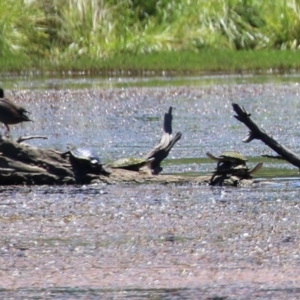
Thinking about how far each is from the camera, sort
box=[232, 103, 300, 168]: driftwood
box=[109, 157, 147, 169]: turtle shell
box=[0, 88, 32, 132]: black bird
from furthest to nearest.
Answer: box=[0, 88, 32, 132]: black bird < box=[109, 157, 147, 169]: turtle shell < box=[232, 103, 300, 168]: driftwood

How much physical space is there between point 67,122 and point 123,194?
583 centimetres

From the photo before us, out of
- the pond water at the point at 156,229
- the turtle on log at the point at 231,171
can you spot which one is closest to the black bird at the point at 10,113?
the pond water at the point at 156,229

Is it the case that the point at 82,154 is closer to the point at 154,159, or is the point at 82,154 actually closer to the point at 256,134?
the point at 154,159

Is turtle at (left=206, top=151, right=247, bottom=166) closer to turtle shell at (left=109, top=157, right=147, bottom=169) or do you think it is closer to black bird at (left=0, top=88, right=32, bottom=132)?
turtle shell at (left=109, top=157, right=147, bottom=169)

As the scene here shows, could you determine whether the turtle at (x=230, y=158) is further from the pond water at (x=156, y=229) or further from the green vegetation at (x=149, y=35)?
the green vegetation at (x=149, y=35)

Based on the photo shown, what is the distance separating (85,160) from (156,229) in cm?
180

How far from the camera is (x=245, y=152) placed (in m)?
11.0

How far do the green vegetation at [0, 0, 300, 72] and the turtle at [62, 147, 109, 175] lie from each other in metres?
13.9

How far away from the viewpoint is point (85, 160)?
8828 millimetres

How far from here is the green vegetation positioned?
925 inches

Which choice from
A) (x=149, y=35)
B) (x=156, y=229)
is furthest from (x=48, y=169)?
(x=149, y=35)

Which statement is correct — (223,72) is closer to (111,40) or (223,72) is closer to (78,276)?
(111,40)

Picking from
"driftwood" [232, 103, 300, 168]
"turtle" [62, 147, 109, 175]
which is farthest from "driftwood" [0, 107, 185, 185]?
"driftwood" [232, 103, 300, 168]

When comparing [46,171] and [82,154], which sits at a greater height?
[82,154]
